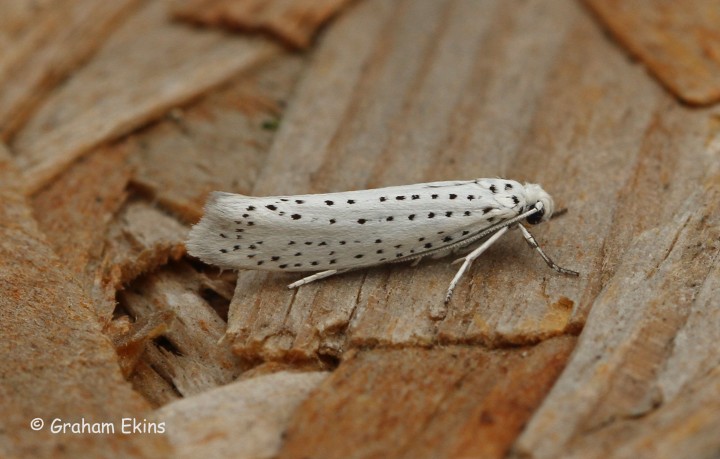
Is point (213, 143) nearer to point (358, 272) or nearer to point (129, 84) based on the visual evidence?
point (129, 84)

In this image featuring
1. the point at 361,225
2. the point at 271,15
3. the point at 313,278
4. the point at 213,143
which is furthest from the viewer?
the point at 271,15

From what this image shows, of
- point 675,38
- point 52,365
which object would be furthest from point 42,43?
point 675,38

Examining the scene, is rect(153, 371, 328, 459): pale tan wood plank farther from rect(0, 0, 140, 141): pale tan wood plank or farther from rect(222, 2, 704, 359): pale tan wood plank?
rect(0, 0, 140, 141): pale tan wood plank

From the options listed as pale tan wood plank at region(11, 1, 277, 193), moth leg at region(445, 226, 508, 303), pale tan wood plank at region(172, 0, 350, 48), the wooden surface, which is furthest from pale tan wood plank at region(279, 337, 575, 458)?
pale tan wood plank at region(172, 0, 350, 48)

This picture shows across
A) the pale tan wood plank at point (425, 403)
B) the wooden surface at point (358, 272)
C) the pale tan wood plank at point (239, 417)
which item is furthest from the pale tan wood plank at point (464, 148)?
the pale tan wood plank at point (239, 417)

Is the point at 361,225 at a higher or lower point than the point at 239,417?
higher

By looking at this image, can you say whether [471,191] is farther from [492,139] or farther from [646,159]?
[646,159]

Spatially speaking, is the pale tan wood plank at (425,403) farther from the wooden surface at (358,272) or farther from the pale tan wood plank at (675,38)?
the pale tan wood plank at (675,38)
